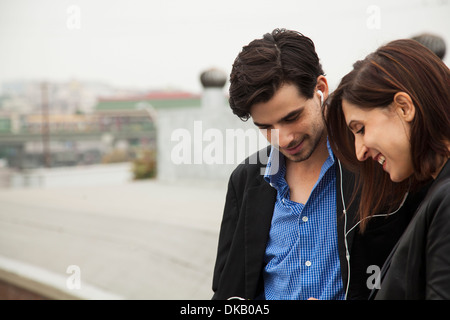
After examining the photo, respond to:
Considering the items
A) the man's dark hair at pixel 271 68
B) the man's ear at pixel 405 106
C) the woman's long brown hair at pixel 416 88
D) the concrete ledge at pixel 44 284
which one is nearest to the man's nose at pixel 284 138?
the man's dark hair at pixel 271 68

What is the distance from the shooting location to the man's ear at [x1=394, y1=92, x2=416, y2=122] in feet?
3.59

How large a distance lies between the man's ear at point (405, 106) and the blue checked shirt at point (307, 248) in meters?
0.60

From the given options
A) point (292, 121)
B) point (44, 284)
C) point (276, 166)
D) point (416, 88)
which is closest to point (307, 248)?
point (276, 166)

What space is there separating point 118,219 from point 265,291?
679 centimetres

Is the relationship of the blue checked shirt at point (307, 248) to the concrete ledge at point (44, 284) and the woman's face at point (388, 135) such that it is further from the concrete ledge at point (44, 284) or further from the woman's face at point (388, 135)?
the concrete ledge at point (44, 284)

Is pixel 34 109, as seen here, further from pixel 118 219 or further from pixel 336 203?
pixel 336 203

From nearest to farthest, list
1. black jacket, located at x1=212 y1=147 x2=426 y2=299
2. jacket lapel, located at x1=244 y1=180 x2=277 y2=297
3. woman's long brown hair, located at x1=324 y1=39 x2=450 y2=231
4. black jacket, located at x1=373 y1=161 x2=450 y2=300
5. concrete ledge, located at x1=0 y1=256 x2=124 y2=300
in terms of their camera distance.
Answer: black jacket, located at x1=373 y1=161 x2=450 y2=300 → woman's long brown hair, located at x1=324 y1=39 x2=450 y2=231 → black jacket, located at x1=212 y1=147 x2=426 y2=299 → jacket lapel, located at x1=244 y1=180 x2=277 y2=297 → concrete ledge, located at x1=0 y1=256 x2=124 y2=300

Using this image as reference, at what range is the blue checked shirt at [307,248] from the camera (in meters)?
1.62

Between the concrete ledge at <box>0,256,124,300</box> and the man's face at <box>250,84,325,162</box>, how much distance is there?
2.80 metres

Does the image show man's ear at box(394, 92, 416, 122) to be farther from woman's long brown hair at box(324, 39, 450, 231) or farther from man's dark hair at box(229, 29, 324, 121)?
man's dark hair at box(229, 29, 324, 121)

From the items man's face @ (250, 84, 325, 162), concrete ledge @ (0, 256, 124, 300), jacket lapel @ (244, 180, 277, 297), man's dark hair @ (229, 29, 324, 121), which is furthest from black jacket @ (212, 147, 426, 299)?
concrete ledge @ (0, 256, 124, 300)
